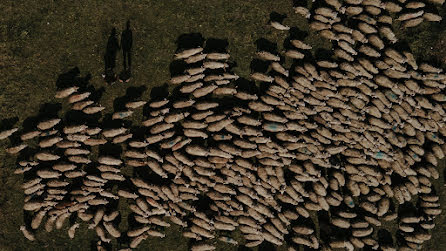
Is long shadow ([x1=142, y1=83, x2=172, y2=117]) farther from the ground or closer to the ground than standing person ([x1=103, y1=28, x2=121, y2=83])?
closer to the ground

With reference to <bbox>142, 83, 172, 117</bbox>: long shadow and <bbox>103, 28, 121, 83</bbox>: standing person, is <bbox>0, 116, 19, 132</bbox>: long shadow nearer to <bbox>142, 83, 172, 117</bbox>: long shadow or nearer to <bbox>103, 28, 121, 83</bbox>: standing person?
<bbox>103, 28, 121, 83</bbox>: standing person

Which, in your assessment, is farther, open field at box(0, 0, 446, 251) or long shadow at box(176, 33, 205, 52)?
long shadow at box(176, 33, 205, 52)

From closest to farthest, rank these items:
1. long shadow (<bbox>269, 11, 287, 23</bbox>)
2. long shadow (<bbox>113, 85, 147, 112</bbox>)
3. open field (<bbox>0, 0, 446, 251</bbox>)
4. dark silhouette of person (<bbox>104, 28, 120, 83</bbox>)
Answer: open field (<bbox>0, 0, 446, 251</bbox>), dark silhouette of person (<bbox>104, 28, 120, 83</bbox>), long shadow (<bbox>113, 85, 147, 112</bbox>), long shadow (<bbox>269, 11, 287, 23</bbox>)

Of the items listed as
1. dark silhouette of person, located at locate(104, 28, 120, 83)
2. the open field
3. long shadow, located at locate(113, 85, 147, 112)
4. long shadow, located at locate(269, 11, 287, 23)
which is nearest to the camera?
the open field

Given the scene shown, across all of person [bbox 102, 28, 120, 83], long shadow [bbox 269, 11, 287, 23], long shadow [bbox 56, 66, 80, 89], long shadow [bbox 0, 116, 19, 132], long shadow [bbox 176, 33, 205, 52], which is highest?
long shadow [bbox 269, 11, 287, 23]

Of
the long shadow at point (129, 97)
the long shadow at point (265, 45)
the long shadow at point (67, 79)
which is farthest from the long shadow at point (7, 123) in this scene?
the long shadow at point (265, 45)

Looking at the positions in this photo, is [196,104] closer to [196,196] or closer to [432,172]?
[196,196]

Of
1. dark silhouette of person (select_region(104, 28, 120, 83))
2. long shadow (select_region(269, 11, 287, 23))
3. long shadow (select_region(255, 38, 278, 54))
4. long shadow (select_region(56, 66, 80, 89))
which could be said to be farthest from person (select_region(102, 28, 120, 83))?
long shadow (select_region(269, 11, 287, 23))

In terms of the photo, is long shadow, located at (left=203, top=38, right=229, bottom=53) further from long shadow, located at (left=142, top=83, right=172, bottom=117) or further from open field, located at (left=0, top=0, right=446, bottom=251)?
long shadow, located at (left=142, top=83, right=172, bottom=117)

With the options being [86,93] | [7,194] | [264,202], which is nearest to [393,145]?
[264,202]
